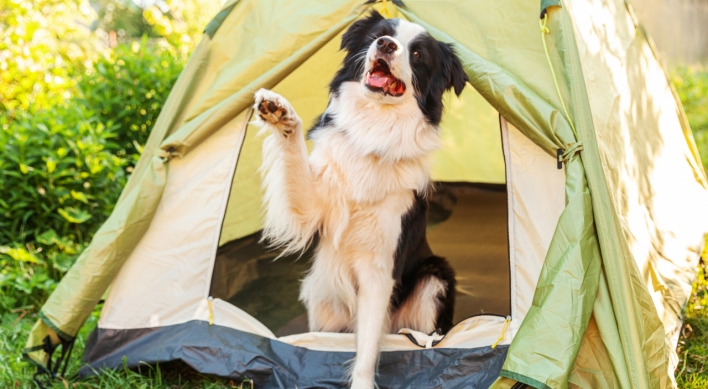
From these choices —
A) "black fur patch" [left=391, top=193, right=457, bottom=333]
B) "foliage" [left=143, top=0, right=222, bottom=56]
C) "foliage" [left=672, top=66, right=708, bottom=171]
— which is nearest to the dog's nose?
"black fur patch" [left=391, top=193, right=457, bottom=333]

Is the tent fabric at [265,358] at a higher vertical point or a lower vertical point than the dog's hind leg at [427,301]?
lower

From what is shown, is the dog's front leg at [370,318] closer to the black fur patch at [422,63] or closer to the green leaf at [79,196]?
the black fur patch at [422,63]

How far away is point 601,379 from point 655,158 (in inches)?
48.4

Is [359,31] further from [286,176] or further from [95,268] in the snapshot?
[95,268]

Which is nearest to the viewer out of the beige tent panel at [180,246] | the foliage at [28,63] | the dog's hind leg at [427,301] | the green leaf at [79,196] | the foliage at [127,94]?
the beige tent panel at [180,246]

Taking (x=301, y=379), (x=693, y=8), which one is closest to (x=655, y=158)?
(x=301, y=379)

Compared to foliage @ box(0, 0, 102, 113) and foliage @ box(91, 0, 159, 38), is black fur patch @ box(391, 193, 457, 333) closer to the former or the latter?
foliage @ box(0, 0, 102, 113)

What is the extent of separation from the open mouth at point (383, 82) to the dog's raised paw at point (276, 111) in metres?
0.40

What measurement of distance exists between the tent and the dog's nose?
0.22 meters

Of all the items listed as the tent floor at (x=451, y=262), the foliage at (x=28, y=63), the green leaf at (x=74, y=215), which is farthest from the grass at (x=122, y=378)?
the foliage at (x=28, y=63)

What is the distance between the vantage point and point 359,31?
2561mm

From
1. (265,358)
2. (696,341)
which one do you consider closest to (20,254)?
(265,358)

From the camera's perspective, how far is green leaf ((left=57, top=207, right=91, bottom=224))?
3494 mm

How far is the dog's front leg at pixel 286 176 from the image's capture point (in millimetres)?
2133
